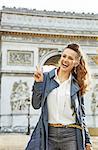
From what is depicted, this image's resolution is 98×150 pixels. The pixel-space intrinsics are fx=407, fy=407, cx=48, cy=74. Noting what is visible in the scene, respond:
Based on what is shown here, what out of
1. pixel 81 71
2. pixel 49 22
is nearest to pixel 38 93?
pixel 81 71

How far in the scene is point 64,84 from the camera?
8.27 ft

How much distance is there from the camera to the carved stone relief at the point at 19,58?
18969 millimetres

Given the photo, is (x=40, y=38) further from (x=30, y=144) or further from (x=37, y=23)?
(x=30, y=144)

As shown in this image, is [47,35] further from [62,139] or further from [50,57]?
[62,139]

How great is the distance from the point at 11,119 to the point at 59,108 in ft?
53.1

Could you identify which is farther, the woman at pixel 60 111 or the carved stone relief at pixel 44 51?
the carved stone relief at pixel 44 51

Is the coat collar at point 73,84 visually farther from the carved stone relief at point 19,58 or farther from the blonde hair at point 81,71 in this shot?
the carved stone relief at point 19,58

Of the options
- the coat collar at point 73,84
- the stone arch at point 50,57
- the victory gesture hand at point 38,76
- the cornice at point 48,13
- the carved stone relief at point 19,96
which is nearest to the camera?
the victory gesture hand at point 38,76

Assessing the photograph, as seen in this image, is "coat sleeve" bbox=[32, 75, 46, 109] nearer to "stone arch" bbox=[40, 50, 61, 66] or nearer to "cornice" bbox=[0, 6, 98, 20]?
"stone arch" bbox=[40, 50, 61, 66]

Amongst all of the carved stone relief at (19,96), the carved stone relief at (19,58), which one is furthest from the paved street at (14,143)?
the carved stone relief at (19,58)

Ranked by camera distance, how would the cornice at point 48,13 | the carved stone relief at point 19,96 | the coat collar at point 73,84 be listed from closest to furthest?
the coat collar at point 73,84
the carved stone relief at point 19,96
the cornice at point 48,13

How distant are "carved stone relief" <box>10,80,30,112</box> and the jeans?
1613cm

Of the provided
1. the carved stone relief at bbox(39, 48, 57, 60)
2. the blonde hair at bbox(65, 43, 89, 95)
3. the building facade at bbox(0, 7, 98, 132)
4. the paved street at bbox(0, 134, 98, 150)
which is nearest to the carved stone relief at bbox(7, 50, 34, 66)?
the building facade at bbox(0, 7, 98, 132)

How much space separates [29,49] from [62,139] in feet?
56.2
